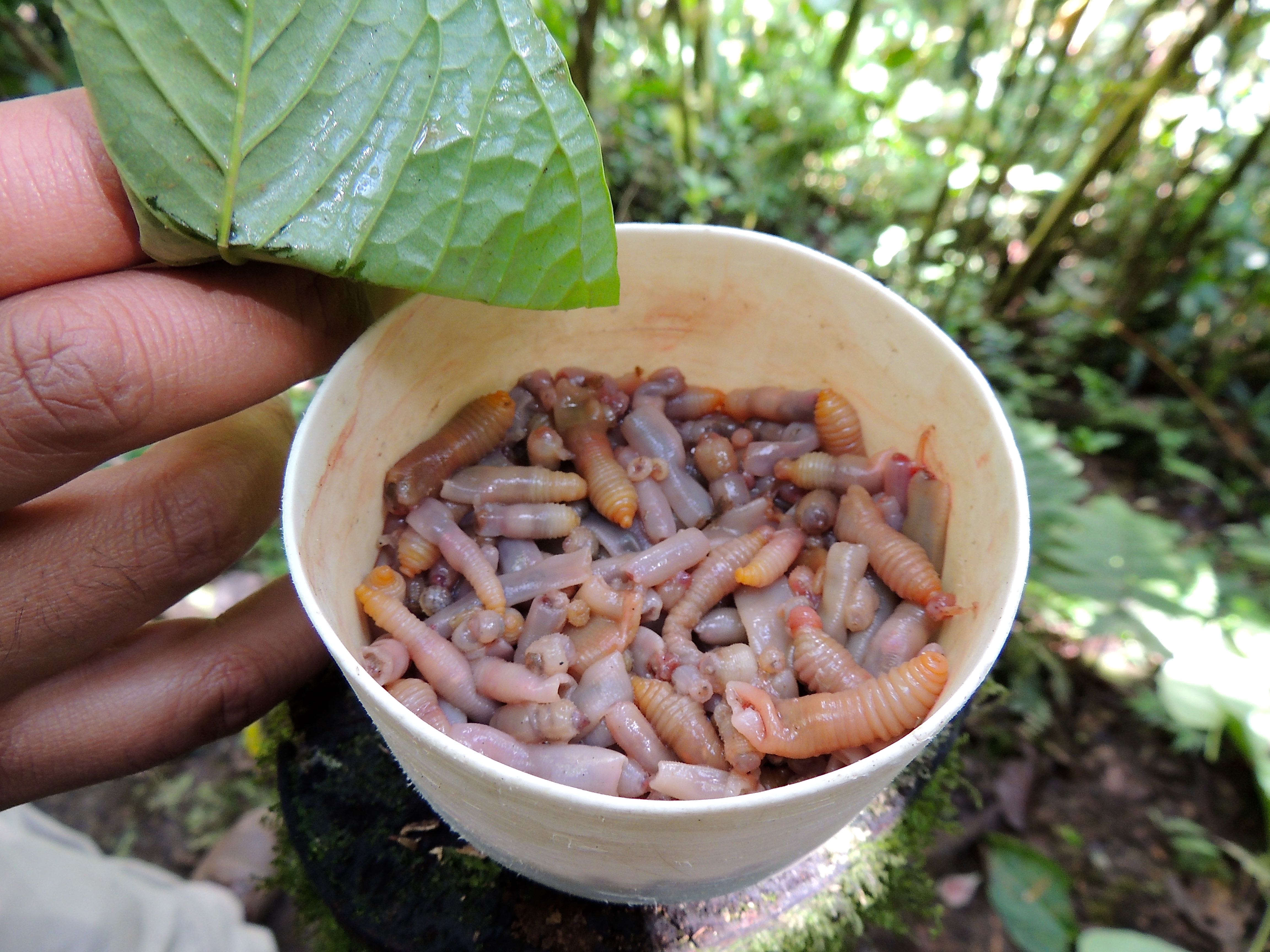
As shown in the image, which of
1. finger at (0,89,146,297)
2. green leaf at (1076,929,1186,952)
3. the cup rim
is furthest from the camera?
green leaf at (1076,929,1186,952)

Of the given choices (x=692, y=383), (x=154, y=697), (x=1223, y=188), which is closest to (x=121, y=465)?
(x=154, y=697)

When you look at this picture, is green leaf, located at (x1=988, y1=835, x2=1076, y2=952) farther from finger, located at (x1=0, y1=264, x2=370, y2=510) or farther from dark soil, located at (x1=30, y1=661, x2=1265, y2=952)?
finger, located at (x1=0, y1=264, x2=370, y2=510)

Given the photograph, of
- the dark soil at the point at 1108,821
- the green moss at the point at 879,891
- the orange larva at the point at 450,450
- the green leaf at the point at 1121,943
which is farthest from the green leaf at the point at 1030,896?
the orange larva at the point at 450,450

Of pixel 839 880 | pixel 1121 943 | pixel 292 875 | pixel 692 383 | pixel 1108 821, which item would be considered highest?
pixel 692 383

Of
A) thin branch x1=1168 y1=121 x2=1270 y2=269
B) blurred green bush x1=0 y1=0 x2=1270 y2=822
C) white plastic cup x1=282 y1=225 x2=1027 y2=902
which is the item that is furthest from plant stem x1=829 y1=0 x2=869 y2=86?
white plastic cup x1=282 y1=225 x2=1027 y2=902

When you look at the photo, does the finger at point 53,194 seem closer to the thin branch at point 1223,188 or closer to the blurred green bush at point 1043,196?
the blurred green bush at point 1043,196

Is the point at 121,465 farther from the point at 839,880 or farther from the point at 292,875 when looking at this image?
the point at 839,880

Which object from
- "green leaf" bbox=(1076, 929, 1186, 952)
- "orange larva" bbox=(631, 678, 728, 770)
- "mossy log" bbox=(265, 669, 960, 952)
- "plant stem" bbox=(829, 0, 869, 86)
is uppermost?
"plant stem" bbox=(829, 0, 869, 86)

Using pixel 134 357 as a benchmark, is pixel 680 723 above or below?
below
